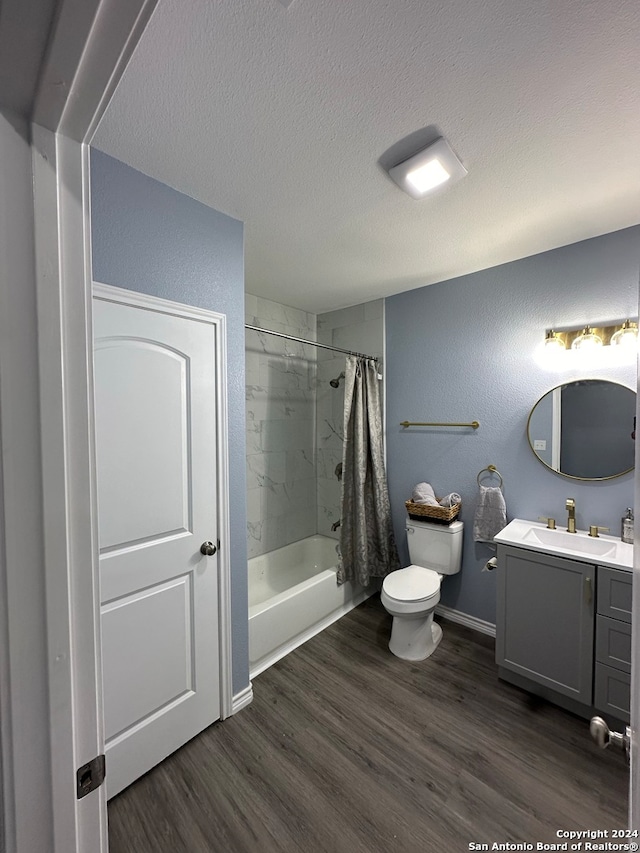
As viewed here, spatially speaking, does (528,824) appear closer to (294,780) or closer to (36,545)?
(294,780)

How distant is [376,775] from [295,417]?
2439mm

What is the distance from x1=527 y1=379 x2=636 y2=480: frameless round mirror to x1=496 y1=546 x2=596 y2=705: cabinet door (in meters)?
0.64

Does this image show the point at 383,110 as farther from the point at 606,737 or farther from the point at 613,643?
the point at 613,643

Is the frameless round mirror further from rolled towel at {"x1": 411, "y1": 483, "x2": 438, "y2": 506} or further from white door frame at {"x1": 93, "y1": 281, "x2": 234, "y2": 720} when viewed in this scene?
white door frame at {"x1": 93, "y1": 281, "x2": 234, "y2": 720}

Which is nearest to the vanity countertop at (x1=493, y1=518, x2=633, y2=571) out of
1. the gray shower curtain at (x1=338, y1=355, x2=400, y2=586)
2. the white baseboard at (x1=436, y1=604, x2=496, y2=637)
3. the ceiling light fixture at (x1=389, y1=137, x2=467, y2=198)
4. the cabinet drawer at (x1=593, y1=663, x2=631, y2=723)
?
the cabinet drawer at (x1=593, y1=663, x2=631, y2=723)

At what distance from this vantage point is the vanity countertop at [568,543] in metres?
1.73

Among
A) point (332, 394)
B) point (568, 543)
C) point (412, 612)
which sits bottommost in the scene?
point (412, 612)

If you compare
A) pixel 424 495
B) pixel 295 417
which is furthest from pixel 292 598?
pixel 295 417

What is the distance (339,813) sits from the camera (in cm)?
135

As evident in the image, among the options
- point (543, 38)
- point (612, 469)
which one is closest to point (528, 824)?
point (612, 469)

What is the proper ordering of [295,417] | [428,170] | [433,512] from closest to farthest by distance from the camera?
1. [428,170]
2. [433,512]
3. [295,417]

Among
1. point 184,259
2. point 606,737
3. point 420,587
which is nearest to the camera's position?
point 606,737

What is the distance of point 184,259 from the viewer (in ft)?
5.30

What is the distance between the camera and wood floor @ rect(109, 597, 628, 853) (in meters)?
1.29
